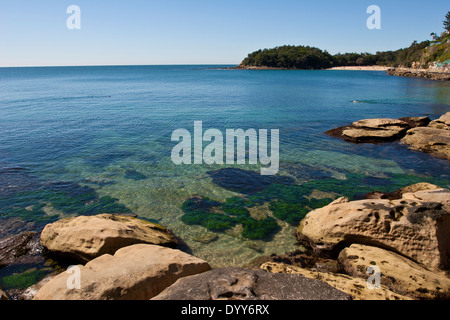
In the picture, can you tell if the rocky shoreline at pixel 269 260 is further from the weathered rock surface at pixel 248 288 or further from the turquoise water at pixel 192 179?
the turquoise water at pixel 192 179

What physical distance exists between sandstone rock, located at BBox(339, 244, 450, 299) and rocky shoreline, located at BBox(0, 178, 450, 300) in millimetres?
28

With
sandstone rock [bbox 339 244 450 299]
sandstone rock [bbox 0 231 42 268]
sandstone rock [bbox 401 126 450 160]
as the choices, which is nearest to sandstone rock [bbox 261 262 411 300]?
sandstone rock [bbox 339 244 450 299]

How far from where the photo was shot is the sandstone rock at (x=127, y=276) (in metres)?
6.71

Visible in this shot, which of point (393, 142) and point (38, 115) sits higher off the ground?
point (38, 115)

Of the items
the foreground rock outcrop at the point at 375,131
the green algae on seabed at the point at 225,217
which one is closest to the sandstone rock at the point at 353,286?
the green algae on seabed at the point at 225,217

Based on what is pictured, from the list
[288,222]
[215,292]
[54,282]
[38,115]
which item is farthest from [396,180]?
[38,115]

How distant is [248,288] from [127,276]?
131 inches

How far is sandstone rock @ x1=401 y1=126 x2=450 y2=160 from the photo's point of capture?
826 inches

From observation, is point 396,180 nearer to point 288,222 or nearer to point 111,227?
point 288,222

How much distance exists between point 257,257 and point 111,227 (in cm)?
560

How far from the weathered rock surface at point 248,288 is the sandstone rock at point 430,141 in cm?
2014

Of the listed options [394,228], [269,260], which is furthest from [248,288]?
[394,228]

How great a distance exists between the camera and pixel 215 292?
576cm

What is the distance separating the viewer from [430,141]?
877 inches
